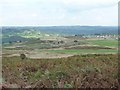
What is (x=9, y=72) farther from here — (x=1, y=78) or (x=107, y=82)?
(x=107, y=82)

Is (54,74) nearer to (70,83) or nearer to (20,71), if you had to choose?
(70,83)

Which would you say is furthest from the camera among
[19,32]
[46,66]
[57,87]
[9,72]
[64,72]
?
[19,32]

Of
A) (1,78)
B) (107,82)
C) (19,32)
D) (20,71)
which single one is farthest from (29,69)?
(19,32)

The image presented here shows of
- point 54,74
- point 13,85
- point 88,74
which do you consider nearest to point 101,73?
point 88,74

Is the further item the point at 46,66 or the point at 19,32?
the point at 19,32

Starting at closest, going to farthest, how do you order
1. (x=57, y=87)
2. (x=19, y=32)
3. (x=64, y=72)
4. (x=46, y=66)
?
(x=57, y=87)
(x=64, y=72)
(x=46, y=66)
(x=19, y=32)

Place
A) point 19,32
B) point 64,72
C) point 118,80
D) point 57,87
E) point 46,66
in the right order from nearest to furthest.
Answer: point 57,87 < point 118,80 < point 64,72 < point 46,66 < point 19,32

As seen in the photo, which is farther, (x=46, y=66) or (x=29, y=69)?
(x=46, y=66)

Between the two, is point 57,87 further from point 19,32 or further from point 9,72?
point 19,32
